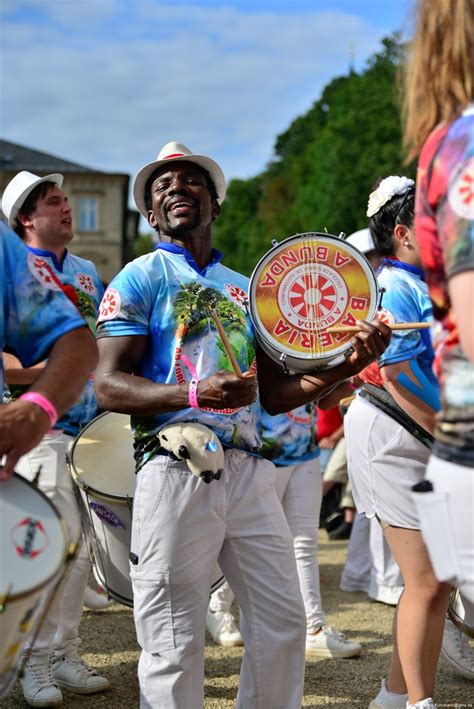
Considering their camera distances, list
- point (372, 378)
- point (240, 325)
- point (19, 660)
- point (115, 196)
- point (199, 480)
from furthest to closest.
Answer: point (115, 196)
point (372, 378)
point (240, 325)
point (199, 480)
point (19, 660)

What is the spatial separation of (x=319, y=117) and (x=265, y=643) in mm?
57858

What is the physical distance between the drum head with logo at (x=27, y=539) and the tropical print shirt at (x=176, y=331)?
45.0 inches

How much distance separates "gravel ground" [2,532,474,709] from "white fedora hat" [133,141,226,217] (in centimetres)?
224

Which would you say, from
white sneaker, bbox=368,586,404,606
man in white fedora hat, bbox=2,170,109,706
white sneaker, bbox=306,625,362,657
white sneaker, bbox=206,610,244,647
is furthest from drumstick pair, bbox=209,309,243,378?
white sneaker, bbox=368,586,404,606

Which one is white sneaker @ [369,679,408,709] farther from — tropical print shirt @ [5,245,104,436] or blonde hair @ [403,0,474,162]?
blonde hair @ [403,0,474,162]

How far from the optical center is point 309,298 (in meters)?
3.68

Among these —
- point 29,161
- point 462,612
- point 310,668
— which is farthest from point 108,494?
point 29,161

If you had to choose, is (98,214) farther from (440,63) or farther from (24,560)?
(24,560)

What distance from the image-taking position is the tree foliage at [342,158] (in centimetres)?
3603

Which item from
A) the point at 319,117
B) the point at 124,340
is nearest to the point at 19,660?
the point at 124,340

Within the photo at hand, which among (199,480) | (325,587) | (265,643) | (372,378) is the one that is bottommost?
(325,587)

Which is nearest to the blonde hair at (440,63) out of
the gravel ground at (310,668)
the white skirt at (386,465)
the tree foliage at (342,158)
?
the white skirt at (386,465)

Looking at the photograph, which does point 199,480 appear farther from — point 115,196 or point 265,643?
point 115,196

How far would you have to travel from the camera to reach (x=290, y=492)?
19.0ft
